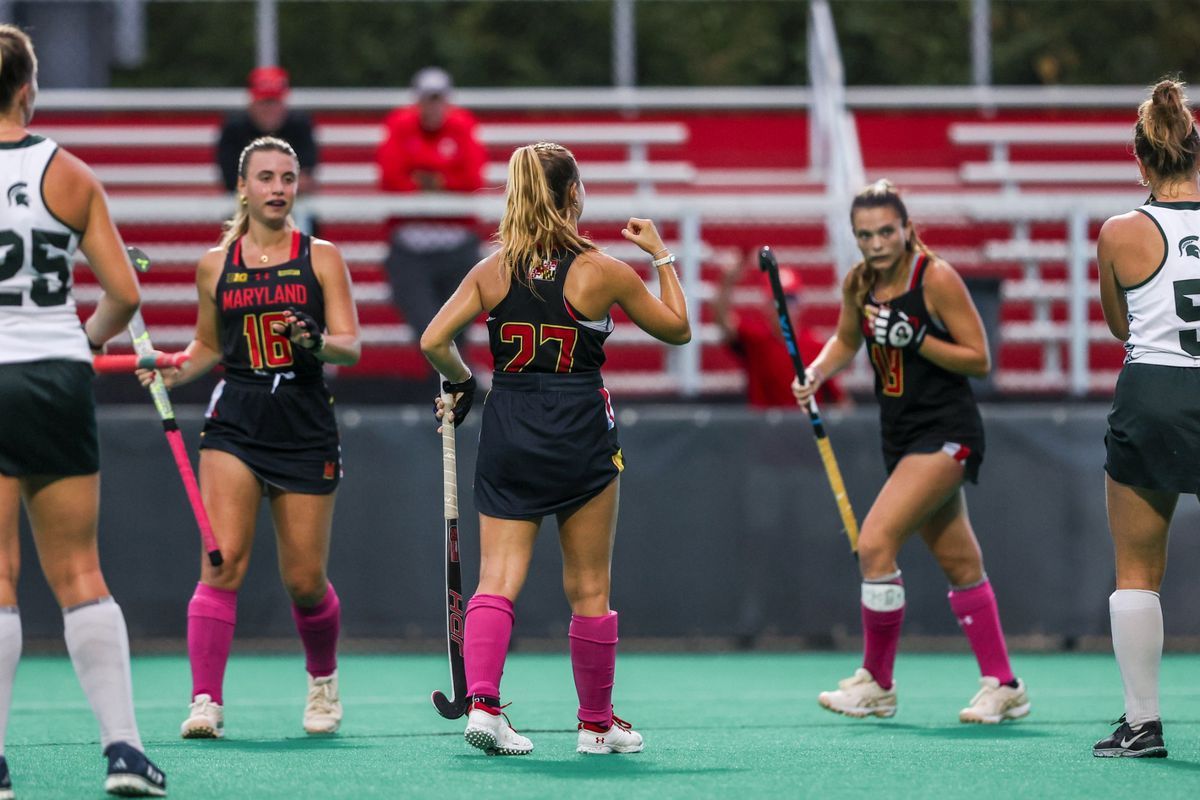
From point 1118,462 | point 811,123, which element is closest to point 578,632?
point 1118,462

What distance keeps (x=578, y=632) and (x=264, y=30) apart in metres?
10.3

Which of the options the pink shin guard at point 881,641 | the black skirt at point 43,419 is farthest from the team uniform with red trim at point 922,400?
the black skirt at point 43,419

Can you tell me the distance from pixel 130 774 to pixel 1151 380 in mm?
3594

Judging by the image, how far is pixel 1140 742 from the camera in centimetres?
628

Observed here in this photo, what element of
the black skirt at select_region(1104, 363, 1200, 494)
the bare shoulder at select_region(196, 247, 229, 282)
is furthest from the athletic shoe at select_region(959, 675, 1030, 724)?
the bare shoulder at select_region(196, 247, 229, 282)

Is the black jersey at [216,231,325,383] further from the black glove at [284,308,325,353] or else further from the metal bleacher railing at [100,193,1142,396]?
the metal bleacher railing at [100,193,1142,396]

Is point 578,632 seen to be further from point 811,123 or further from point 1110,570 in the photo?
point 811,123

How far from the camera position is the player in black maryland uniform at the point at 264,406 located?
7.04 meters

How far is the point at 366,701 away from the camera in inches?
342

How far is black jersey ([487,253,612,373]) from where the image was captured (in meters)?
6.27

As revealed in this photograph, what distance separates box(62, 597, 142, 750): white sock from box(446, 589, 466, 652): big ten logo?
1.62 meters

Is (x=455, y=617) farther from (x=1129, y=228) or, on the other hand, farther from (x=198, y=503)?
(x=1129, y=228)

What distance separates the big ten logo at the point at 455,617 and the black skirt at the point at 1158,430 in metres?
2.41

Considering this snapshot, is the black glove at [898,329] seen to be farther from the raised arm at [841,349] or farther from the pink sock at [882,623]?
the pink sock at [882,623]
